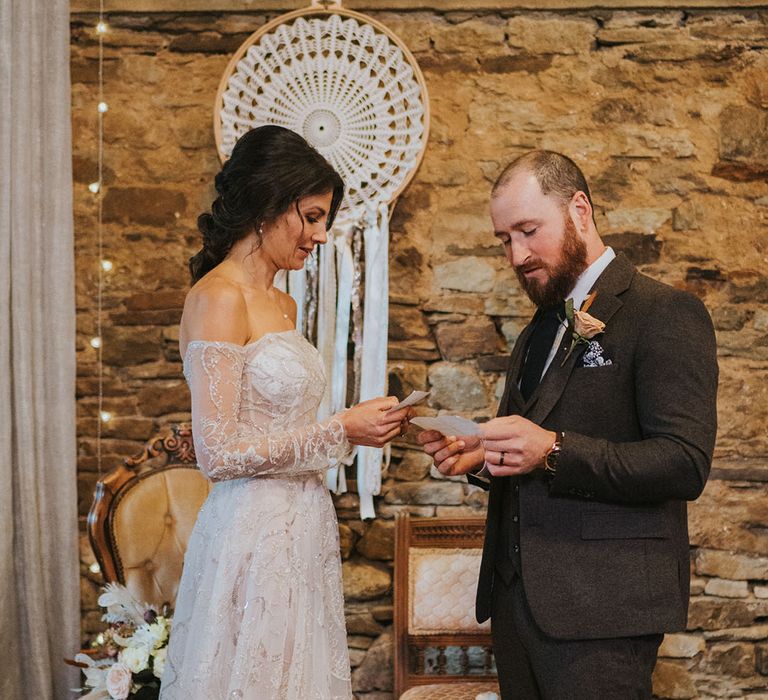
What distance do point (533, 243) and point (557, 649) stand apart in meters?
0.96

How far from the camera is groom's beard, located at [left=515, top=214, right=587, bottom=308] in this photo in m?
2.18

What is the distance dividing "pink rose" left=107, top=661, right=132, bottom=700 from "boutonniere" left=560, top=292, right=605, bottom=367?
1626 mm

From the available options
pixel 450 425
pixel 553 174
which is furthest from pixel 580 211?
pixel 450 425

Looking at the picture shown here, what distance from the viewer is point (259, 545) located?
2.11 metres

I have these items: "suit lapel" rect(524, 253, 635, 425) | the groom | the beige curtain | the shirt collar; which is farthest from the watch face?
the beige curtain

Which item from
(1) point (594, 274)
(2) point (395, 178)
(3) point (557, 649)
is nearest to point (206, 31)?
(2) point (395, 178)

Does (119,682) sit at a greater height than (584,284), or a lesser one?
lesser

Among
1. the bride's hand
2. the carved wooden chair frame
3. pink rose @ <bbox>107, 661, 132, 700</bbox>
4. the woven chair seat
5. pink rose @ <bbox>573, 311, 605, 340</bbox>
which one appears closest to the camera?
pink rose @ <bbox>573, 311, 605, 340</bbox>

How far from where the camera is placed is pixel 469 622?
301 centimetres

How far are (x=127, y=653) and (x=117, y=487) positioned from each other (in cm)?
58

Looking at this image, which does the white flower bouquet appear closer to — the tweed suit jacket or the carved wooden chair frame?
the carved wooden chair frame

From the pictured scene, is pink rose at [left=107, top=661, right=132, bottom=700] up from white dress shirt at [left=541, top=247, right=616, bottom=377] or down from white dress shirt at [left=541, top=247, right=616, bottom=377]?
down

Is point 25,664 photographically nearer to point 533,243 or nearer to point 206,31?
point 533,243

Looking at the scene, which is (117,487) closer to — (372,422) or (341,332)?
(341,332)
